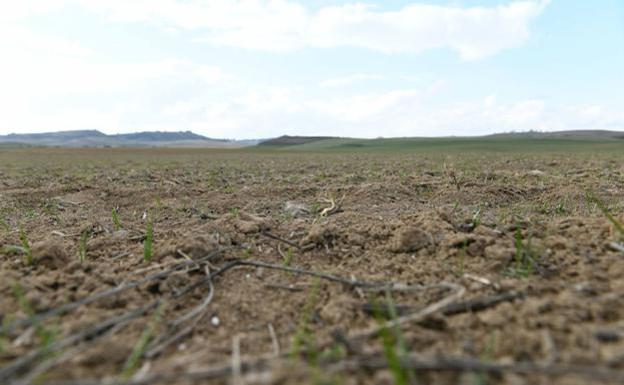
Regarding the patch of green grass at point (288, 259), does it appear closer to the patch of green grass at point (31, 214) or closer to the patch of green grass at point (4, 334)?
the patch of green grass at point (4, 334)

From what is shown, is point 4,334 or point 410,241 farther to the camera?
point 410,241

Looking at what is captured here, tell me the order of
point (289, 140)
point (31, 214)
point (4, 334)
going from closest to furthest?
point (4, 334)
point (31, 214)
point (289, 140)

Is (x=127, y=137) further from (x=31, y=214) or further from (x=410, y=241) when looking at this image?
(x=410, y=241)

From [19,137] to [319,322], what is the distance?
180m

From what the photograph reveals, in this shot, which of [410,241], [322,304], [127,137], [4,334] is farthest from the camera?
[127,137]

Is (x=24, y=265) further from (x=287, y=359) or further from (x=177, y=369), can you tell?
(x=287, y=359)

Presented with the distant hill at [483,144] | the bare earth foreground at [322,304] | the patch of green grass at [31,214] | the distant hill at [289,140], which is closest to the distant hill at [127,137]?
the distant hill at [289,140]

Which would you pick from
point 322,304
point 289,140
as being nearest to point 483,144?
point 289,140

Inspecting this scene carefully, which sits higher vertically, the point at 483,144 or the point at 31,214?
the point at 31,214

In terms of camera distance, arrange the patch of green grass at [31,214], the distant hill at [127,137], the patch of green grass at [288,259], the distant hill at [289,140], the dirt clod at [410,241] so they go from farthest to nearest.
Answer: the distant hill at [127,137], the distant hill at [289,140], the patch of green grass at [31,214], the dirt clod at [410,241], the patch of green grass at [288,259]

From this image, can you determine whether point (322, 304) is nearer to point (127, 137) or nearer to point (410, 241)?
point (410, 241)

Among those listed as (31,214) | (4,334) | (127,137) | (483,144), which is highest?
(4,334)

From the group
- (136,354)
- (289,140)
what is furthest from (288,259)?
(289,140)

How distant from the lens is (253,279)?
6.68 ft
